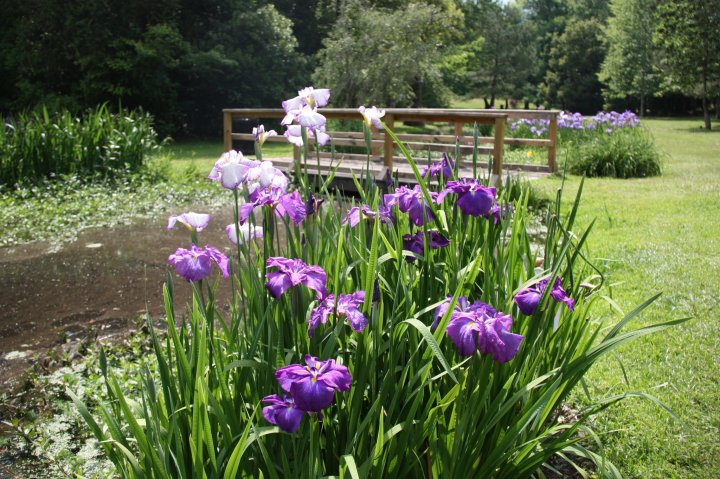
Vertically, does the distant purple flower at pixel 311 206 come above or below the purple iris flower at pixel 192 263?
above

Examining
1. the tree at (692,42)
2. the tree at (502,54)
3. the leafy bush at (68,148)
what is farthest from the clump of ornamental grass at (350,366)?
the tree at (502,54)

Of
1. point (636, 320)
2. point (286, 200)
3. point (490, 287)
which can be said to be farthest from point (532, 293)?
point (636, 320)

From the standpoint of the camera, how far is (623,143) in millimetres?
9258

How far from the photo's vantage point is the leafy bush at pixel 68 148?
7.62 m

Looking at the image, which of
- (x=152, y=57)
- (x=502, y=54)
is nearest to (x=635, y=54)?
(x=502, y=54)

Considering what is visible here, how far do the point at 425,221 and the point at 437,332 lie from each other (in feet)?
1.36

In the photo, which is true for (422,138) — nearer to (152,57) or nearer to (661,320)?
(661,320)

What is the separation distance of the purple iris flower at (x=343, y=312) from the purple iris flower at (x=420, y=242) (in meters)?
0.34

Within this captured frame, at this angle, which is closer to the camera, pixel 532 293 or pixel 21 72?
pixel 532 293

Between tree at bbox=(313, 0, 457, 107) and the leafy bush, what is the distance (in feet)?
24.6

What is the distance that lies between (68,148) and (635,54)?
27150mm

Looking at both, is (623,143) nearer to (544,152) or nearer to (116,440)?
(544,152)

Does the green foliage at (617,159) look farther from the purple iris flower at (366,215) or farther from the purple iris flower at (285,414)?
the purple iris flower at (285,414)

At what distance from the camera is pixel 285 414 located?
3.81 ft
